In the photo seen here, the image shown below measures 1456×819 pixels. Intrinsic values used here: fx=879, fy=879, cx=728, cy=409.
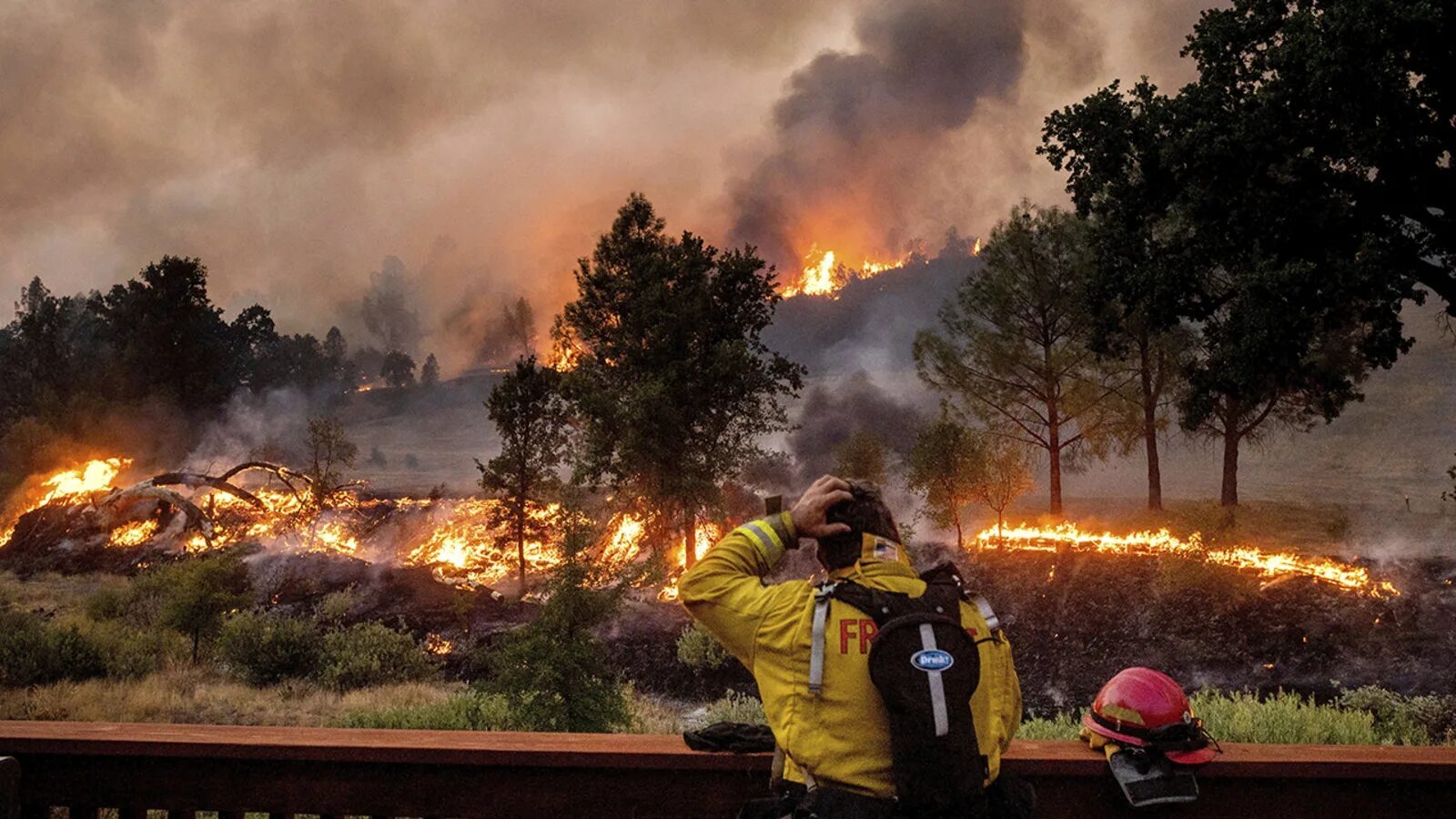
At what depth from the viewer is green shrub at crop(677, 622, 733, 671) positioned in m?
21.1

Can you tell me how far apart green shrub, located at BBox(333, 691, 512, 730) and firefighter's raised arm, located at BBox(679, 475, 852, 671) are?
9.26 meters

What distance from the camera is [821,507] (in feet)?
9.05

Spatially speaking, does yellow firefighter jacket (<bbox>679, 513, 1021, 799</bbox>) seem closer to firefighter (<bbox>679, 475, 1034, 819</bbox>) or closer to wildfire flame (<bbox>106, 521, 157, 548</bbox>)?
firefighter (<bbox>679, 475, 1034, 819</bbox>)

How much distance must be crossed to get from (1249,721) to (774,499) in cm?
943

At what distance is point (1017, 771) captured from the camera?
2.88 metres

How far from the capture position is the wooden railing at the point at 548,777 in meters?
2.88

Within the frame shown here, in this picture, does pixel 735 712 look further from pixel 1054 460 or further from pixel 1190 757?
pixel 1054 460

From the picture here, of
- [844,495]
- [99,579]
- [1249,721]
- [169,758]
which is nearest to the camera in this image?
[844,495]

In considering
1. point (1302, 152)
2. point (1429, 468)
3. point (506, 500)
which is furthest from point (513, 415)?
point (1429, 468)

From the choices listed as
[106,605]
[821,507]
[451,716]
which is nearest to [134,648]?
[106,605]

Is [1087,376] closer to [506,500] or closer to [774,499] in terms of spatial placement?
[506,500]

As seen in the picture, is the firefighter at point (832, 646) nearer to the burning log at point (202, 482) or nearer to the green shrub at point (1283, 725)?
the green shrub at point (1283, 725)

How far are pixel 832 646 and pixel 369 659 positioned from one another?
17018 mm

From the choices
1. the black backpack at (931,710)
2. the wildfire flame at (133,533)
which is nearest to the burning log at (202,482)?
the wildfire flame at (133,533)
